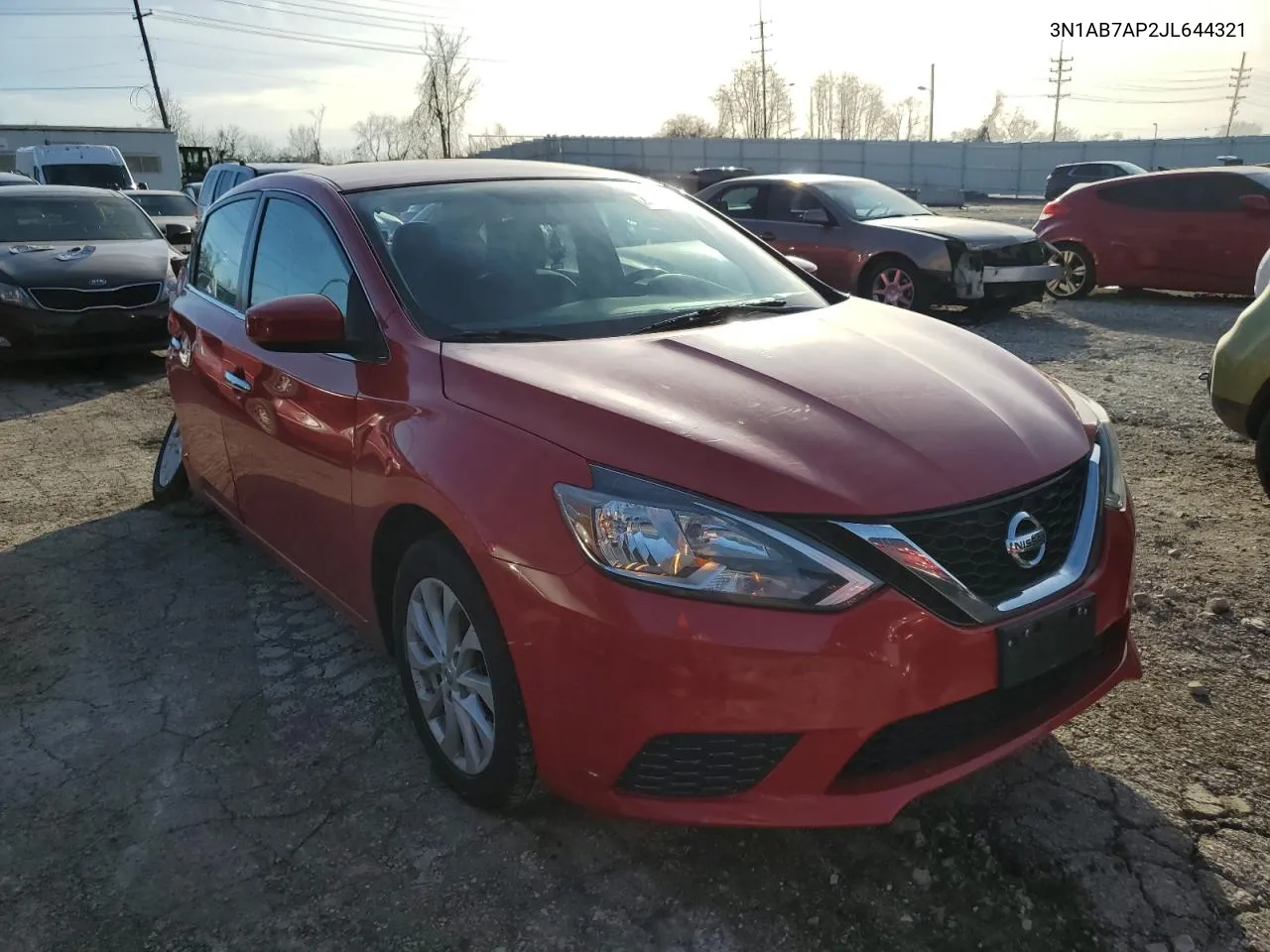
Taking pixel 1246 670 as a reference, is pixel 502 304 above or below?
above

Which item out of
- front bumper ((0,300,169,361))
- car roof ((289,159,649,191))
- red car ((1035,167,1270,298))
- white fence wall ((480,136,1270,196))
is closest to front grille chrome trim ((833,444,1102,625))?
car roof ((289,159,649,191))

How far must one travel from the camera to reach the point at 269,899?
2332mm

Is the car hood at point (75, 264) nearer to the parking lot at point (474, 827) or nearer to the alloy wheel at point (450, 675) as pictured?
the parking lot at point (474, 827)

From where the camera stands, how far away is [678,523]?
6.59 feet

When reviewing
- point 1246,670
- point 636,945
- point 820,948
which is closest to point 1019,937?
point 820,948

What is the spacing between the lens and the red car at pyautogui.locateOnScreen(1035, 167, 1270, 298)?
10445 millimetres

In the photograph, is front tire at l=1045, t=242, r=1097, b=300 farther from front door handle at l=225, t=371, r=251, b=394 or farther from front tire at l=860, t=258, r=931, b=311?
front door handle at l=225, t=371, r=251, b=394

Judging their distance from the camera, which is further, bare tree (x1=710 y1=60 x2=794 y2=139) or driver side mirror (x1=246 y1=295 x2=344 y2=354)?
bare tree (x1=710 y1=60 x2=794 y2=139)

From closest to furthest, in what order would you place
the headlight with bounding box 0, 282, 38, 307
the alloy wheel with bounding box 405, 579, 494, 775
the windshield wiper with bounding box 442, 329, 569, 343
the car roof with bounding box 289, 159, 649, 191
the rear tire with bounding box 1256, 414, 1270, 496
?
the alloy wheel with bounding box 405, 579, 494, 775, the windshield wiper with bounding box 442, 329, 569, 343, the car roof with bounding box 289, 159, 649, 191, the rear tire with bounding box 1256, 414, 1270, 496, the headlight with bounding box 0, 282, 38, 307

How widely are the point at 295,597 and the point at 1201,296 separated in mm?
11420

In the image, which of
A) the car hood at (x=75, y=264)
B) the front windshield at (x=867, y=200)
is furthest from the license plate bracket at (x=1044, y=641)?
the front windshield at (x=867, y=200)

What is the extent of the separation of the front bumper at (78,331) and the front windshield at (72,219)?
143 cm

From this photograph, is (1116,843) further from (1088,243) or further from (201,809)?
(1088,243)

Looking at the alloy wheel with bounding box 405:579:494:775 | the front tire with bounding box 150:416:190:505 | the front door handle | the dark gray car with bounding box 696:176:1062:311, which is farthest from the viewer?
the dark gray car with bounding box 696:176:1062:311
